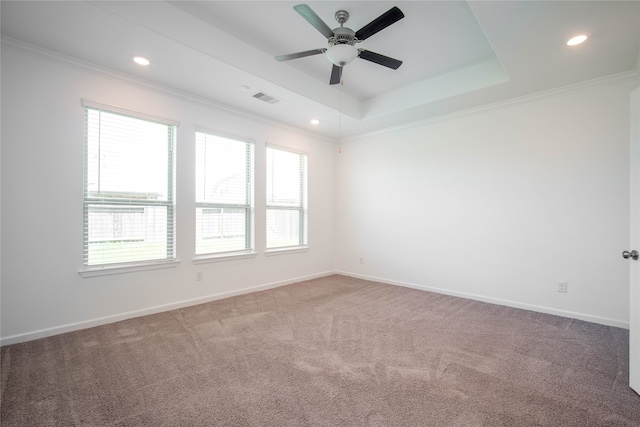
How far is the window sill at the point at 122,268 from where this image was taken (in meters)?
3.06

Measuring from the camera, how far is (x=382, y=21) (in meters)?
2.29

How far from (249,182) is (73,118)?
2.17 meters

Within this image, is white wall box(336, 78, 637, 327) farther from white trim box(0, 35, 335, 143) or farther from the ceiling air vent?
white trim box(0, 35, 335, 143)

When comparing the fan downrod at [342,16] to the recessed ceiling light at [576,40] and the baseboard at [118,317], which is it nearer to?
the recessed ceiling light at [576,40]

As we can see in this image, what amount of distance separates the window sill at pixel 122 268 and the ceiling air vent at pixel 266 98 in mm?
2363

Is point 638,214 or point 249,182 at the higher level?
point 249,182

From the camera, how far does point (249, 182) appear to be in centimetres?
457

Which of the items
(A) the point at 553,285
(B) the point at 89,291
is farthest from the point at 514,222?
(B) the point at 89,291

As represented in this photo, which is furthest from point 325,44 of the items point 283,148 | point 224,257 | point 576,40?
point 224,257

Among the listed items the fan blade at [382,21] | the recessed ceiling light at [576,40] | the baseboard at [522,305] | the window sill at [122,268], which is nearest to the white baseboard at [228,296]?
the baseboard at [522,305]

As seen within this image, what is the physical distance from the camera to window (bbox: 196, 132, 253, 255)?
401 centimetres

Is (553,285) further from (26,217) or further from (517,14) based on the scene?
(26,217)

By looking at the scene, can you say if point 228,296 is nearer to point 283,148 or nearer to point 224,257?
point 224,257

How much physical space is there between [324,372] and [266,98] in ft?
10.9
